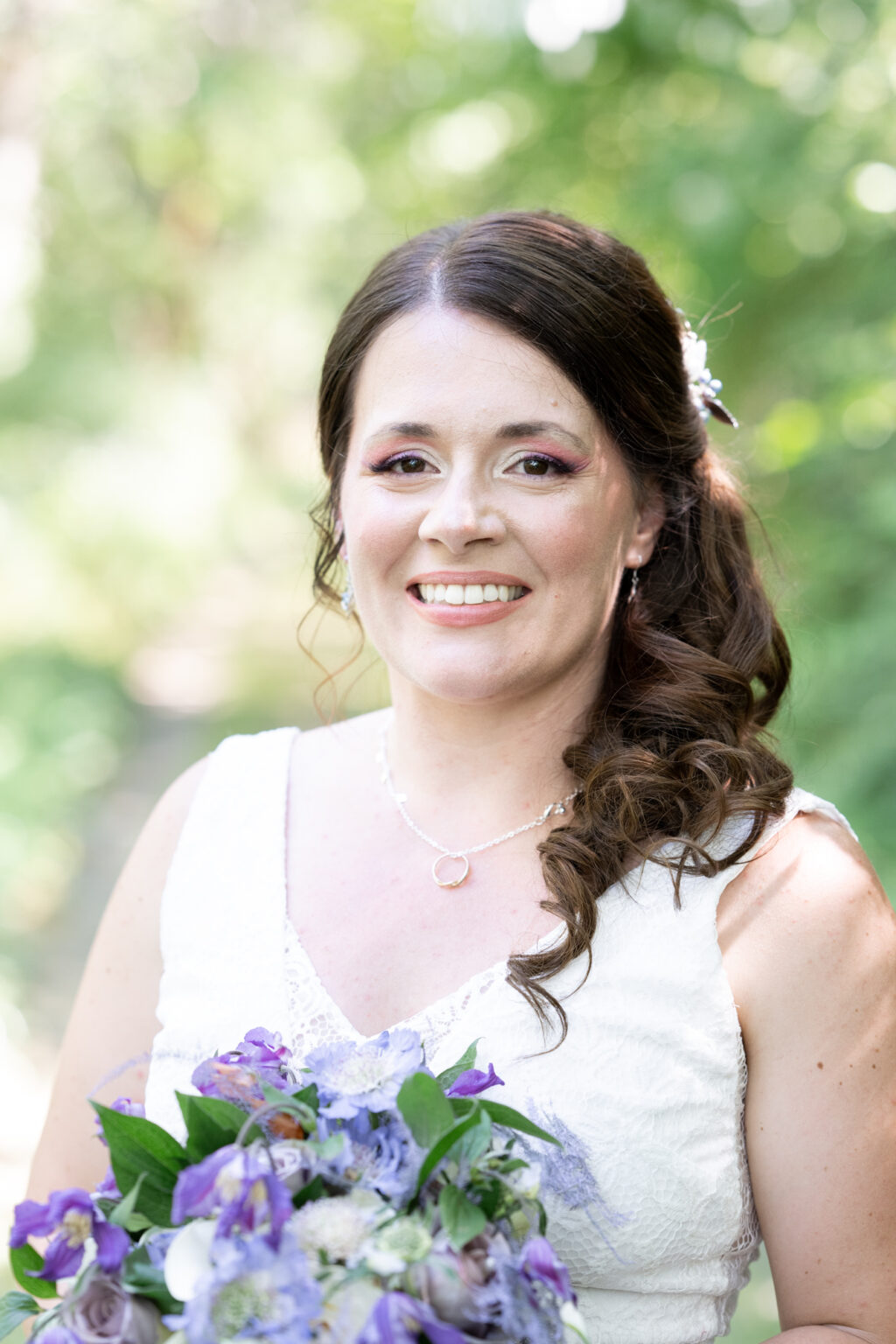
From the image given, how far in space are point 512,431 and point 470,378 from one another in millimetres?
111

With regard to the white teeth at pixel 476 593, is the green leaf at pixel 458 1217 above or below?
below

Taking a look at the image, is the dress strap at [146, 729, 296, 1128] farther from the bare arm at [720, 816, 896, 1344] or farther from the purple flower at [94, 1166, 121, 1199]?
the bare arm at [720, 816, 896, 1344]

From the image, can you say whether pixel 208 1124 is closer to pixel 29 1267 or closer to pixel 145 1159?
pixel 145 1159

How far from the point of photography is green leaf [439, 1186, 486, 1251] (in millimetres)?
1282

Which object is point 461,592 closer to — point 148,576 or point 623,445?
point 623,445

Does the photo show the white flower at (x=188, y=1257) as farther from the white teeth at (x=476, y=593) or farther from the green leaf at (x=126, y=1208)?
the white teeth at (x=476, y=593)

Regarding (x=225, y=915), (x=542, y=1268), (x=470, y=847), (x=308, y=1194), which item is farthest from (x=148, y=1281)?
(x=470, y=847)

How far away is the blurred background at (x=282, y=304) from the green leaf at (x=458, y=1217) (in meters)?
1.18

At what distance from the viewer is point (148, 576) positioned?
9945 mm

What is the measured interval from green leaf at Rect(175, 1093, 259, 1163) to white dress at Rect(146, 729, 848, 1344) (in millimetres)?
593

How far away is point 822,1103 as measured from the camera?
1.87 metres

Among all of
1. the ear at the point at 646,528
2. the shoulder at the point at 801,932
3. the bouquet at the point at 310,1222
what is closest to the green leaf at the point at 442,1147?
the bouquet at the point at 310,1222

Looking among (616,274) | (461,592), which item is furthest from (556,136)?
(461,592)

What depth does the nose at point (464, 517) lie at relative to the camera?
2.07 metres
